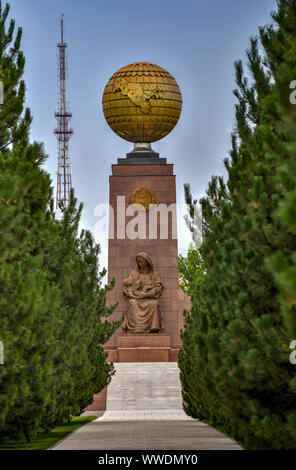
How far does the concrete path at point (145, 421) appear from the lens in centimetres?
1492

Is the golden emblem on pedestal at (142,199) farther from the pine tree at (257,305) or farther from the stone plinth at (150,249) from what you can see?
the pine tree at (257,305)

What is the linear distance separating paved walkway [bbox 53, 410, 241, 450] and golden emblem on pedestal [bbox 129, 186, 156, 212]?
33.8 ft

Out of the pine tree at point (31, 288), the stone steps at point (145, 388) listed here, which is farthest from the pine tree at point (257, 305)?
the stone steps at point (145, 388)

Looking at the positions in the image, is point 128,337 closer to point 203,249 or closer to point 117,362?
point 117,362

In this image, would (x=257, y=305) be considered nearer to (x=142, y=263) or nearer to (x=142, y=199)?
(x=142, y=263)

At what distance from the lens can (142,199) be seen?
32156 mm

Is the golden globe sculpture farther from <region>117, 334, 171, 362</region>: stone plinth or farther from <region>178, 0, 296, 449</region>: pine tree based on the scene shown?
<region>178, 0, 296, 449</region>: pine tree

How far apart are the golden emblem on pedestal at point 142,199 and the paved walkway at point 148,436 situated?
1030cm

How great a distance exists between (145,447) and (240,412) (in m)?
2.43

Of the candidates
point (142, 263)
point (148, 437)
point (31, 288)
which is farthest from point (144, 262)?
point (31, 288)

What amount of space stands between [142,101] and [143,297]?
257 inches

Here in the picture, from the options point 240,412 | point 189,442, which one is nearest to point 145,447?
point 189,442

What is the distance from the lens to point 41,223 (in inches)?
640

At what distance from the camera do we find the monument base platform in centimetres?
2925
